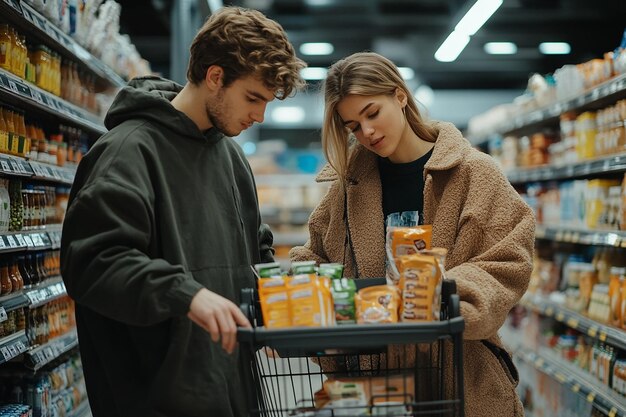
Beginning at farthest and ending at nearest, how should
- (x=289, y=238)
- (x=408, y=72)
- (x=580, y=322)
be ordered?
(x=408, y=72) → (x=289, y=238) → (x=580, y=322)

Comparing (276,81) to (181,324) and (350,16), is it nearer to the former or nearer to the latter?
(181,324)

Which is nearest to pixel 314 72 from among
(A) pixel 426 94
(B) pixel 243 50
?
(A) pixel 426 94

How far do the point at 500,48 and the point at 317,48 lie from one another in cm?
311

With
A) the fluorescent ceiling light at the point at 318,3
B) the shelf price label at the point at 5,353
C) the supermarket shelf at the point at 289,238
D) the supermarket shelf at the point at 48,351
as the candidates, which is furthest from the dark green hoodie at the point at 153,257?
the fluorescent ceiling light at the point at 318,3

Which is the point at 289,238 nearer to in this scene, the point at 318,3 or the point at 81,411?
the point at 318,3

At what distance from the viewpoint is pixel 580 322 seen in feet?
13.6

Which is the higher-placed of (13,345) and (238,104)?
(238,104)

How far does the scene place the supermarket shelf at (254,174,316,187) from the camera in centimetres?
878

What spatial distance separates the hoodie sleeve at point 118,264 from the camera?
1.56 m

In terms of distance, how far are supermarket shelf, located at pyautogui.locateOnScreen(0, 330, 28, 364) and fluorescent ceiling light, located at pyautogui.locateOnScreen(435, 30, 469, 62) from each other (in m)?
6.26

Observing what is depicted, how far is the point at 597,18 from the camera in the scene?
10023mm

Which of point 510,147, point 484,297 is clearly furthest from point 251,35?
point 510,147

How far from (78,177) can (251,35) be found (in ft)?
1.96

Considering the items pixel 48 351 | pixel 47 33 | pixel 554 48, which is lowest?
pixel 48 351
